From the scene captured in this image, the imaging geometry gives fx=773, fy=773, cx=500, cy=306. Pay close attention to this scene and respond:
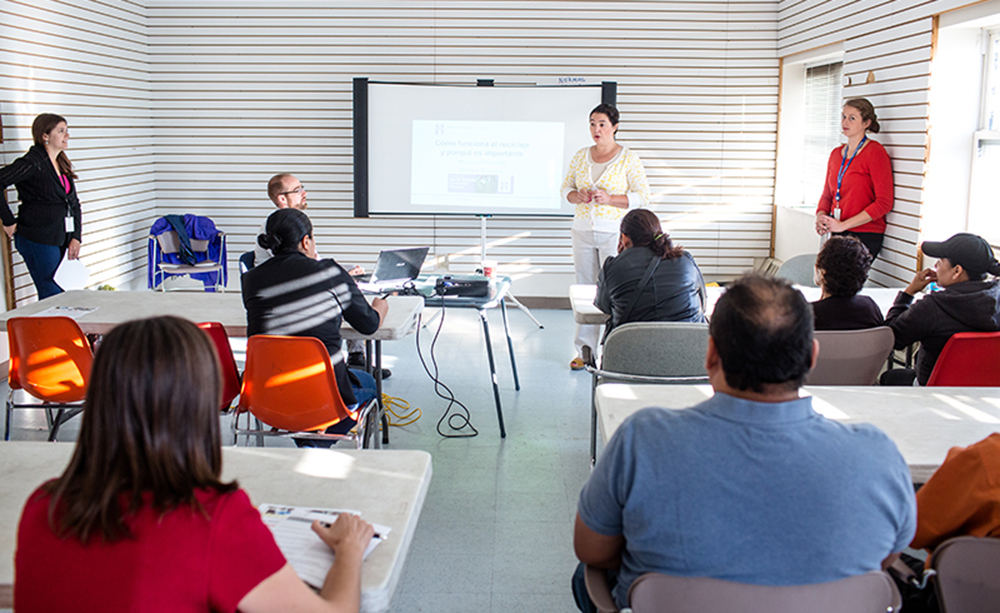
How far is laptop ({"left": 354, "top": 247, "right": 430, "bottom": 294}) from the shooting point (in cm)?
433

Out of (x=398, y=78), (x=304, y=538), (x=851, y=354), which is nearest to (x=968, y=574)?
(x=304, y=538)

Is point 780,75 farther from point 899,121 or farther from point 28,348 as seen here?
point 28,348

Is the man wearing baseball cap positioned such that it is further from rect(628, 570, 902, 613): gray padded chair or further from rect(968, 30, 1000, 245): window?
rect(628, 570, 902, 613): gray padded chair

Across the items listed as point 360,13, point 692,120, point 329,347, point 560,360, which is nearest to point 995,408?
point 329,347

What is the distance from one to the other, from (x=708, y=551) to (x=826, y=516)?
0.20 m

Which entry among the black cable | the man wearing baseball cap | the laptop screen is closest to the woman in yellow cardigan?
the black cable

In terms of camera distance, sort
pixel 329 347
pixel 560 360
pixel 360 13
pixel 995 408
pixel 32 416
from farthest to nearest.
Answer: pixel 360 13 → pixel 560 360 → pixel 32 416 → pixel 329 347 → pixel 995 408

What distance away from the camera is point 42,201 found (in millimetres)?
5152

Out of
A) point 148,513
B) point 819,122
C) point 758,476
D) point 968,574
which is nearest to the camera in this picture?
point 148,513

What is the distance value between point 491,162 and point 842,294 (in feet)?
14.4

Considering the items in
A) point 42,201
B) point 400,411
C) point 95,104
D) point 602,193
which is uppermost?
point 95,104

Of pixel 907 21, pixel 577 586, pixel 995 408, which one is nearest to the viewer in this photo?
pixel 577 586

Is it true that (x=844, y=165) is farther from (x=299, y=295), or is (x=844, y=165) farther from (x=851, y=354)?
(x=299, y=295)

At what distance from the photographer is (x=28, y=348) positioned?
3.30 meters
